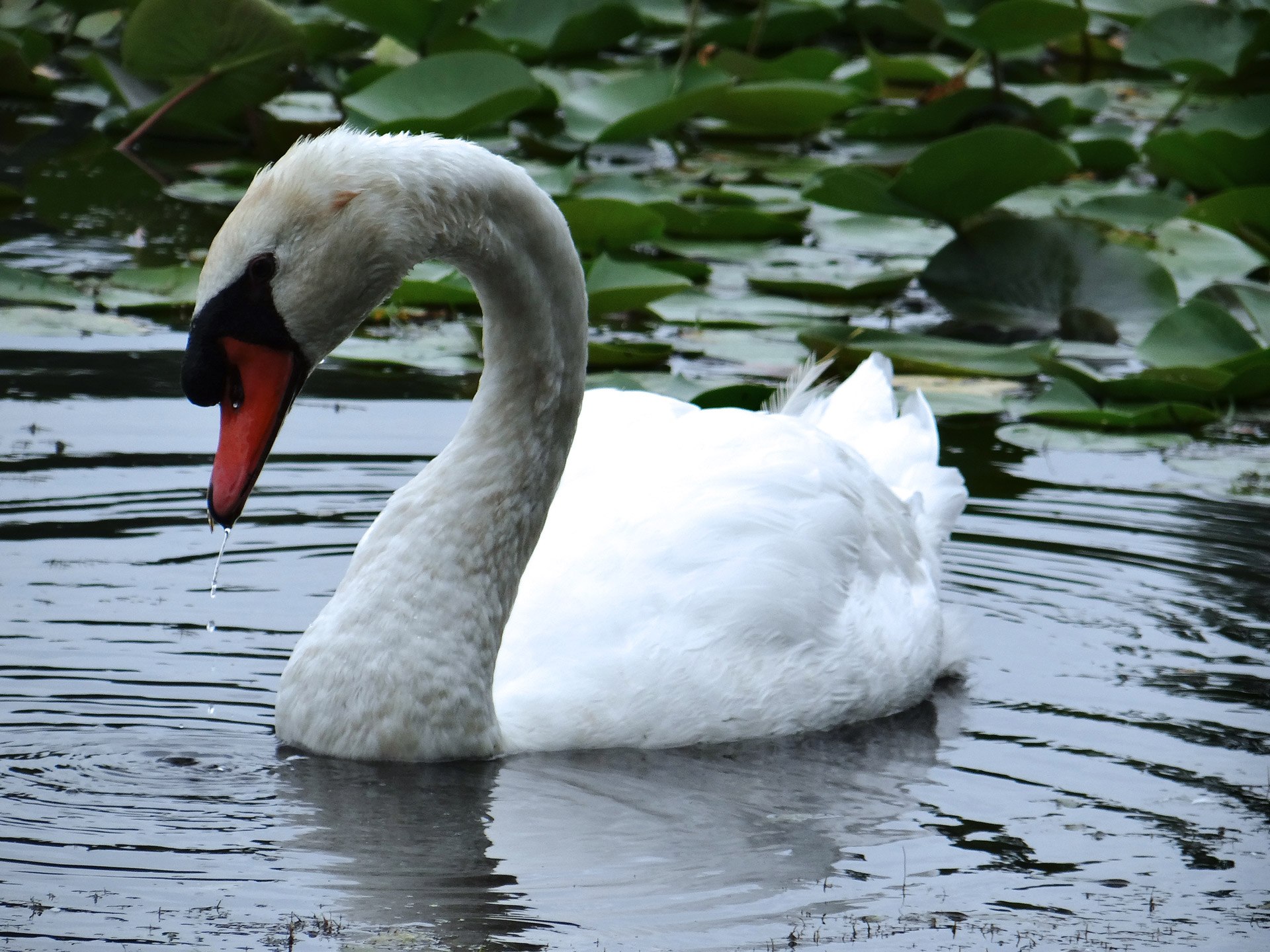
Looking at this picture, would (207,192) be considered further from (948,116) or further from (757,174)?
(948,116)

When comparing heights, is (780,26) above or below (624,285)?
above

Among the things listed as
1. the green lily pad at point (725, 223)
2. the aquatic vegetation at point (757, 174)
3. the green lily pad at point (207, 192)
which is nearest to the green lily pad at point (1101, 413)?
the aquatic vegetation at point (757, 174)

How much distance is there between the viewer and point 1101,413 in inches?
266

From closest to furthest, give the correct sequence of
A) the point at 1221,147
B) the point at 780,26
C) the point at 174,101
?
the point at 1221,147 < the point at 174,101 < the point at 780,26

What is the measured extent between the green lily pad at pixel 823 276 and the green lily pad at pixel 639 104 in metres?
0.76

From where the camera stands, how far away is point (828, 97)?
395 inches

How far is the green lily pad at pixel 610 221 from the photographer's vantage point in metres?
7.70

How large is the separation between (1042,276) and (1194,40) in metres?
2.70

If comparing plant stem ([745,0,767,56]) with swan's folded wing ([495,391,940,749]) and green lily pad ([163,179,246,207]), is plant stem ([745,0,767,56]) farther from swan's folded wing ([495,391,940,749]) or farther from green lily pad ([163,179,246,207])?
swan's folded wing ([495,391,940,749])

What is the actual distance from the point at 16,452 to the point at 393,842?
2.82m

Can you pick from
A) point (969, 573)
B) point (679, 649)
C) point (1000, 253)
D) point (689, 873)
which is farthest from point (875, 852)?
point (1000, 253)

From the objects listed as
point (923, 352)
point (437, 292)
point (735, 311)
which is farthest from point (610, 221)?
point (923, 352)

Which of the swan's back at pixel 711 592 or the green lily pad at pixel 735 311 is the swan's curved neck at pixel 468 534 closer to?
the swan's back at pixel 711 592

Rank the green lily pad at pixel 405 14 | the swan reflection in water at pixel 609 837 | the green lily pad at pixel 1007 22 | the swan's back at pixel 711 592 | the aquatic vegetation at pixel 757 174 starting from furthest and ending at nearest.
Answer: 1. the green lily pad at pixel 405 14
2. the green lily pad at pixel 1007 22
3. the aquatic vegetation at pixel 757 174
4. the swan's back at pixel 711 592
5. the swan reflection in water at pixel 609 837
